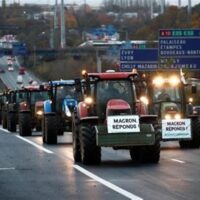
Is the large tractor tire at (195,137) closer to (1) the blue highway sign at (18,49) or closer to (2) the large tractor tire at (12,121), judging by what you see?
(2) the large tractor tire at (12,121)

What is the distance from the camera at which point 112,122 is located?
856 inches

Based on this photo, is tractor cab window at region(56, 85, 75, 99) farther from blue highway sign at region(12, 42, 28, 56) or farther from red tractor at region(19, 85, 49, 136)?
blue highway sign at region(12, 42, 28, 56)

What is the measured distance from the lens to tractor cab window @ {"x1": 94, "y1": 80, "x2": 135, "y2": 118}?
23391 millimetres

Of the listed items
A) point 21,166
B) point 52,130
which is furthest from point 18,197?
point 52,130

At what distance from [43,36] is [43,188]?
13906 cm


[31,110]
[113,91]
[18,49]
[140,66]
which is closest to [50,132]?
[113,91]

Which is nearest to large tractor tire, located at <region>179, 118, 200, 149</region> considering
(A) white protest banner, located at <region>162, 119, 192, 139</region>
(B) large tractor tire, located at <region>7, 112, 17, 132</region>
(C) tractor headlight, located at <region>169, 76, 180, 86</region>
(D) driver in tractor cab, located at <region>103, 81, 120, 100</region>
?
(A) white protest banner, located at <region>162, 119, 192, 139</region>

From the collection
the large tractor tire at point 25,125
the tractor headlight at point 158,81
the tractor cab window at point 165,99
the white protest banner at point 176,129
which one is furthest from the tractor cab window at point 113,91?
the large tractor tire at point 25,125

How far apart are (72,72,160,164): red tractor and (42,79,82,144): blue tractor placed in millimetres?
8479

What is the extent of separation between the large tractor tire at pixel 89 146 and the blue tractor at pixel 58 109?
10.8 m

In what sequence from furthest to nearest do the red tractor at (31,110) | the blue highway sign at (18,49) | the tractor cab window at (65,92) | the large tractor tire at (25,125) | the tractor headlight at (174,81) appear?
the blue highway sign at (18,49) → the red tractor at (31,110) → the large tractor tire at (25,125) → the tractor cab window at (65,92) → the tractor headlight at (174,81)

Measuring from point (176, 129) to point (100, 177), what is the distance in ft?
33.8

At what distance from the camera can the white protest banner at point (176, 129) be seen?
2836 cm

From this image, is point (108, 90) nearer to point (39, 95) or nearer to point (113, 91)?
point (113, 91)
